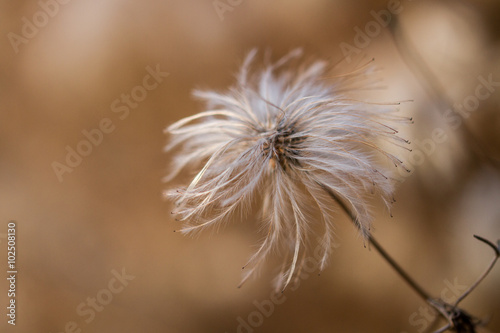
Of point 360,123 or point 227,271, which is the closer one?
point 360,123

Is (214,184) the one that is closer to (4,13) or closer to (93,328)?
(93,328)

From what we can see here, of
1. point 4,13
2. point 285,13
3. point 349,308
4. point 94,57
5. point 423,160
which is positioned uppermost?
point 4,13

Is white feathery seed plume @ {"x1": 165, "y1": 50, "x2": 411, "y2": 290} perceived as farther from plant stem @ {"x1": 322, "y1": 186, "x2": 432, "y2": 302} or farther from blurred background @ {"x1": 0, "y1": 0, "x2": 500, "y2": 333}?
blurred background @ {"x1": 0, "y1": 0, "x2": 500, "y2": 333}

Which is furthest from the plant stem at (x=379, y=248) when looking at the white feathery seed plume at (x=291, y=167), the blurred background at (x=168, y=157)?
the blurred background at (x=168, y=157)

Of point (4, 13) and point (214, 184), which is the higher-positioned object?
point (4, 13)

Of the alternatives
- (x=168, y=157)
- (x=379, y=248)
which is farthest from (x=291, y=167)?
(x=168, y=157)

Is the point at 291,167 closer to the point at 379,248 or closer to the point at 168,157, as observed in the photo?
the point at 379,248

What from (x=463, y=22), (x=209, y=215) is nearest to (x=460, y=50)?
(x=463, y=22)
